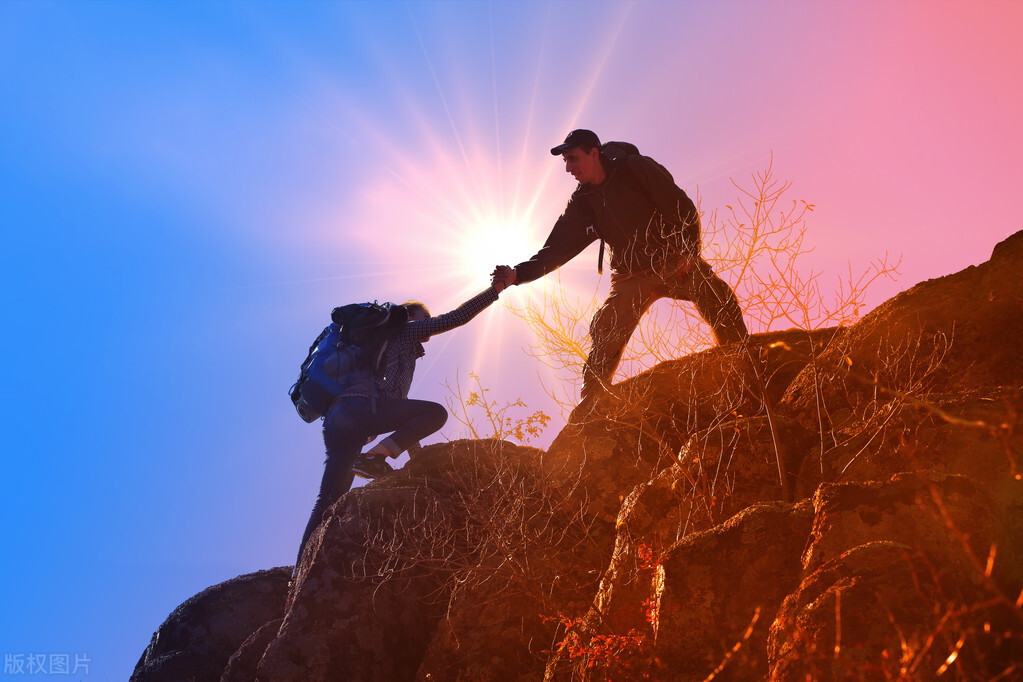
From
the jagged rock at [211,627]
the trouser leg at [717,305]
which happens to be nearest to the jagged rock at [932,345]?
the trouser leg at [717,305]

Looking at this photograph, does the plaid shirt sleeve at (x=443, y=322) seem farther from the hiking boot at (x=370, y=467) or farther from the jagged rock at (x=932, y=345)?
the jagged rock at (x=932, y=345)

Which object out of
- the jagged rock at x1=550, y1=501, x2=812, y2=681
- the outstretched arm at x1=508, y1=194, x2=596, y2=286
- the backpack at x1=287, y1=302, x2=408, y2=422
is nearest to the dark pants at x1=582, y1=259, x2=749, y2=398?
the outstretched arm at x1=508, y1=194, x2=596, y2=286

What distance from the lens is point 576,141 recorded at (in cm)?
879

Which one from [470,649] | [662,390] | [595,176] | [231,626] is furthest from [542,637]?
[231,626]

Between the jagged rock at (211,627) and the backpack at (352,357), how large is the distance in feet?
12.6

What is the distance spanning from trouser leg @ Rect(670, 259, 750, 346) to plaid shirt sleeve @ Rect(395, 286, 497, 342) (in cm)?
260

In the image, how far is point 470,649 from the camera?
7.82 m

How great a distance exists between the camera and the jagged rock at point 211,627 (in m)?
10.8

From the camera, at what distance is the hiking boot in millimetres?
9444

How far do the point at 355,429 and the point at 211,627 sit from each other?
4.69 meters

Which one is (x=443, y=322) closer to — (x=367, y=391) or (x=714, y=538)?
(x=367, y=391)

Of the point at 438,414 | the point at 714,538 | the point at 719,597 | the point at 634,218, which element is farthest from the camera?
the point at 438,414

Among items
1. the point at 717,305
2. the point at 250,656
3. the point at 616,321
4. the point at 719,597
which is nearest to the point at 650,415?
the point at 616,321

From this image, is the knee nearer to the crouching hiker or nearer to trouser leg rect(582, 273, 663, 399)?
the crouching hiker
